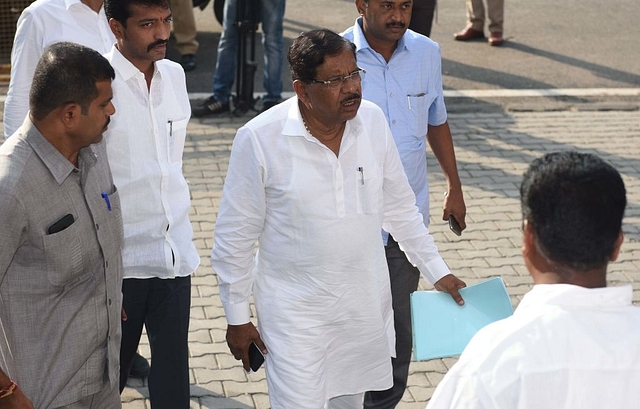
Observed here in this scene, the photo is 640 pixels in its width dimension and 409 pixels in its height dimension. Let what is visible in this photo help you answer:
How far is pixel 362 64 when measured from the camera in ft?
15.6

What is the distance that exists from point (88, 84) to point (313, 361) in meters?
1.31

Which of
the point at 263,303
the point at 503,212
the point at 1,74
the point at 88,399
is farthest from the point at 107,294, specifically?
the point at 1,74

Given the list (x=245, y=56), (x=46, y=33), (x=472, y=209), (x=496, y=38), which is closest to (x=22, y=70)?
(x=46, y=33)

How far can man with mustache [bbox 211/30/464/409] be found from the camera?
12.5ft

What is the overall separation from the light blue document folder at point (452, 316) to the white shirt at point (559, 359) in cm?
137

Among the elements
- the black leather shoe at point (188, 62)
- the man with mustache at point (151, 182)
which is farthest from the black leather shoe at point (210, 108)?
the man with mustache at point (151, 182)

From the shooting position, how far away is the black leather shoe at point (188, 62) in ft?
36.0

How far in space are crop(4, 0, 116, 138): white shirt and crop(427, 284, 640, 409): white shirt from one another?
292cm

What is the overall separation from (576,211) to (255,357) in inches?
75.7

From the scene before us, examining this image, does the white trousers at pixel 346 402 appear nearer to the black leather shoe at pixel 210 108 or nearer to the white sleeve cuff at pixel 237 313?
the white sleeve cuff at pixel 237 313

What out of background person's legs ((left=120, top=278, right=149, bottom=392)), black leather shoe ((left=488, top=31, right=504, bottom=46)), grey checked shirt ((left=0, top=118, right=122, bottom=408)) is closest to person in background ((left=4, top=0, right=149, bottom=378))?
background person's legs ((left=120, top=278, right=149, bottom=392))

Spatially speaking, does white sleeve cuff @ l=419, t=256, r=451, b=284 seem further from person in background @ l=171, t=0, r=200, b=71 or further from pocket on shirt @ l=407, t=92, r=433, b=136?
person in background @ l=171, t=0, r=200, b=71

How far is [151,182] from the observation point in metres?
4.23

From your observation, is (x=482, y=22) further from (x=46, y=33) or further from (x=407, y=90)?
(x=46, y=33)
